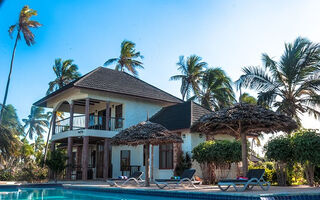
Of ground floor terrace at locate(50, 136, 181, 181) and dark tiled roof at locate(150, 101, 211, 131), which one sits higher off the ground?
dark tiled roof at locate(150, 101, 211, 131)

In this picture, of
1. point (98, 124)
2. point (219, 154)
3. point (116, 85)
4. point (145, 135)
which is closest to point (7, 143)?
point (98, 124)

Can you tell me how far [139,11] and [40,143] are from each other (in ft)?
182

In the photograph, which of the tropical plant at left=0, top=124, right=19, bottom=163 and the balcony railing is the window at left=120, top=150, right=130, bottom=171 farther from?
the tropical plant at left=0, top=124, right=19, bottom=163

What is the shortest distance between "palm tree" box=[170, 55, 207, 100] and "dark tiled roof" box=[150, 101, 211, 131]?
1147 cm

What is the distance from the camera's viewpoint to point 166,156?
20.0 metres

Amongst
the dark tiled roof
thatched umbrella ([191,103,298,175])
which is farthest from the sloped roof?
thatched umbrella ([191,103,298,175])

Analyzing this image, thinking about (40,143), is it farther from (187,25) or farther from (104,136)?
(187,25)

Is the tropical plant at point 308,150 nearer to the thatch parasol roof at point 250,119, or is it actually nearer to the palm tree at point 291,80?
the thatch parasol roof at point 250,119

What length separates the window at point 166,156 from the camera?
19.7 metres

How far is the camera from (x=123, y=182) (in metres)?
14.5

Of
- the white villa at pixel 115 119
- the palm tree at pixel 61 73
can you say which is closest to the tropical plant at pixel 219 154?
the white villa at pixel 115 119

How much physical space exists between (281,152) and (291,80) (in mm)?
7376

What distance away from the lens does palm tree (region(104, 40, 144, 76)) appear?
3694 centimetres

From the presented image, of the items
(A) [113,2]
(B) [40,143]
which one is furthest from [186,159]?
(B) [40,143]
